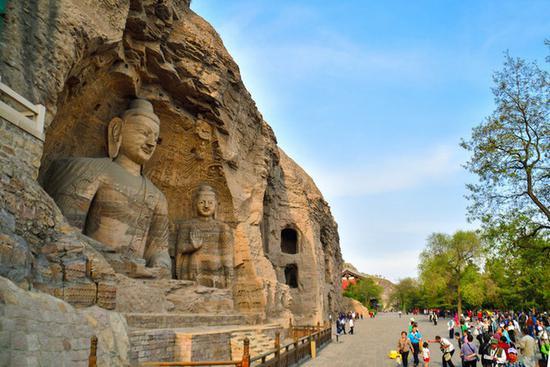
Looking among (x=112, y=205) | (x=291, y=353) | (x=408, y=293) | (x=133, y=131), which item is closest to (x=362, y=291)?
(x=408, y=293)

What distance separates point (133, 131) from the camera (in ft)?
40.3

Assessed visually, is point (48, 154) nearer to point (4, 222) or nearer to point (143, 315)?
point (143, 315)

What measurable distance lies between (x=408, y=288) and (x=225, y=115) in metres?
58.0

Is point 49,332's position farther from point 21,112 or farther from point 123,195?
point 123,195

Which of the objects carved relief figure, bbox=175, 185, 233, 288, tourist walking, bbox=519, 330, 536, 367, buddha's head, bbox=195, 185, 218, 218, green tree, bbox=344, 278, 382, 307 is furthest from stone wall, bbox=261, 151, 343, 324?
green tree, bbox=344, 278, 382, 307

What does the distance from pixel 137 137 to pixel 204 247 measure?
13.9 feet

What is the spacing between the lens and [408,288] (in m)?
66.6

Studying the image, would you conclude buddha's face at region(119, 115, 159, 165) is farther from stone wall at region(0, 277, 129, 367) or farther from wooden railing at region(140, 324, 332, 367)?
stone wall at region(0, 277, 129, 367)

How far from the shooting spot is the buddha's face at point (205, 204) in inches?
585

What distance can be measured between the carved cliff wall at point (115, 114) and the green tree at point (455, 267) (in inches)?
792

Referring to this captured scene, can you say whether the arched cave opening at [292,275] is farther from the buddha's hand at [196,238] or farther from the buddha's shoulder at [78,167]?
the buddha's shoulder at [78,167]

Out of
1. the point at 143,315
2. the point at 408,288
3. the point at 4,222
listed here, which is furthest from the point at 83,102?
the point at 408,288

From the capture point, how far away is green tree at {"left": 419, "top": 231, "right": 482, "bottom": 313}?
37281mm

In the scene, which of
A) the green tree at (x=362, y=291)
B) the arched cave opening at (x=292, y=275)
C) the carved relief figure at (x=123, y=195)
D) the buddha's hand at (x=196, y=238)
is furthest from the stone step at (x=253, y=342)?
the green tree at (x=362, y=291)
